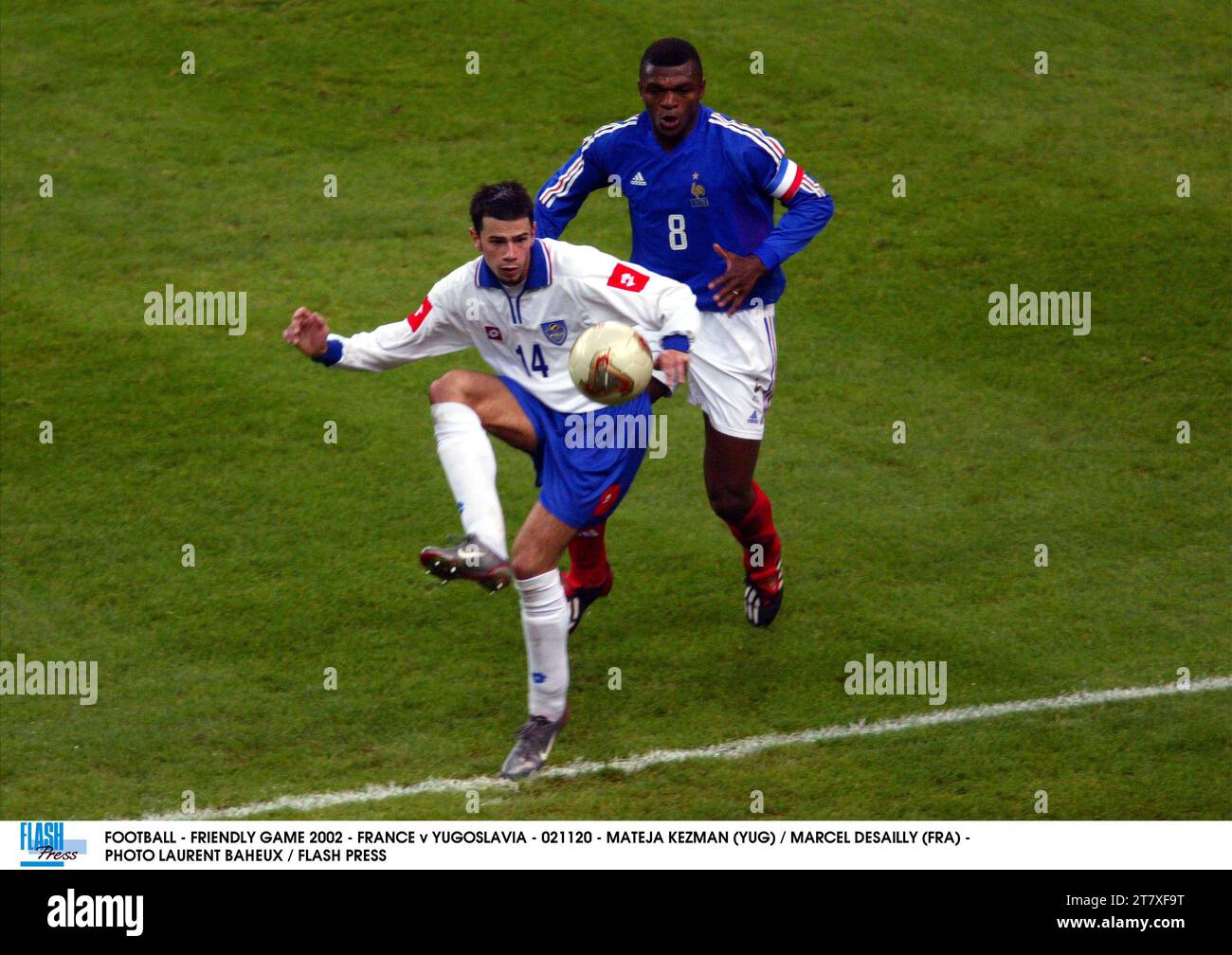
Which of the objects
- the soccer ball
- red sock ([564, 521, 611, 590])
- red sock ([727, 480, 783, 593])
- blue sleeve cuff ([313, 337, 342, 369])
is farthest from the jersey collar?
red sock ([727, 480, 783, 593])

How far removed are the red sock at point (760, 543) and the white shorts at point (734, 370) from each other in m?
0.33

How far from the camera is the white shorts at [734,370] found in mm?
6777

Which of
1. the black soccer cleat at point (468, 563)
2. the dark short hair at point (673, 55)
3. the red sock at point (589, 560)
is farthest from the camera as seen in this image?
the red sock at point (589, 560)

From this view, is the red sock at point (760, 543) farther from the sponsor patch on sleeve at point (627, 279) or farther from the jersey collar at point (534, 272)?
the jersey collar at point (534, 272)

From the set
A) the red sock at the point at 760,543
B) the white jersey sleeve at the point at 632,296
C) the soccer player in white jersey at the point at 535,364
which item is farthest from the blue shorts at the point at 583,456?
the red sock at the point at 760,543

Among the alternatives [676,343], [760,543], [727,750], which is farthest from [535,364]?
A: [727,750]

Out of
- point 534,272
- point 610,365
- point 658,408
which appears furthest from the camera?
point 658,408

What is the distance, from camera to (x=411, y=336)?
595cm

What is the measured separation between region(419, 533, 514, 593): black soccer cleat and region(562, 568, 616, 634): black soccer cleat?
1.79 meters

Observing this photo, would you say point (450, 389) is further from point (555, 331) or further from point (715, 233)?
point (715, 233)

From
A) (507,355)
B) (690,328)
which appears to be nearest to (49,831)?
(507,355)

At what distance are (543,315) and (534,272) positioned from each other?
190 mm

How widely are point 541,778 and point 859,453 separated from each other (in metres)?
3.35

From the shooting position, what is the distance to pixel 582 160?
6656 mm
